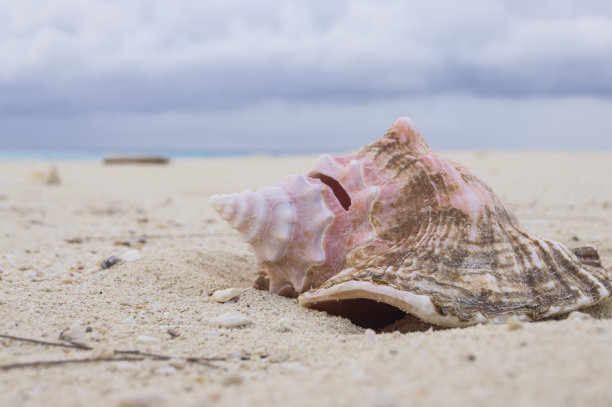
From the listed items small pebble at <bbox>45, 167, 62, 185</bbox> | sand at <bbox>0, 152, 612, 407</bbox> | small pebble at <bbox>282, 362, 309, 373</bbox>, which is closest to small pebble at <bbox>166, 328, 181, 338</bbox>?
sand at <bbox>0, 152, 612, 407</bbox>

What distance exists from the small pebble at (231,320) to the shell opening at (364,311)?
1.32ft

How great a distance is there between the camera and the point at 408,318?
2.67 meters

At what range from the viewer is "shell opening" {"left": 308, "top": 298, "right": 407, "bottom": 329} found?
270 centimetres

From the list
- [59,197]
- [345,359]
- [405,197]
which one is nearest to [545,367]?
[345,359]

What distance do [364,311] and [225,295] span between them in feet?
2.42

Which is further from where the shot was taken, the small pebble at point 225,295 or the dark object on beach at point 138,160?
the dark object on beach at point 138,160

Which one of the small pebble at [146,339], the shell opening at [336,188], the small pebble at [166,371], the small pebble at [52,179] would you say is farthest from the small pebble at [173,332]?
the small pebble at [52,179]

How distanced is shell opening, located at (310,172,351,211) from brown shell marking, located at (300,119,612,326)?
21 cm

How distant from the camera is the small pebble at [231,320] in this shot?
8.00 feet

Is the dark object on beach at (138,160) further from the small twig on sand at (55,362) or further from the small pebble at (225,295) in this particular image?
the small twig on sand at (55,362)

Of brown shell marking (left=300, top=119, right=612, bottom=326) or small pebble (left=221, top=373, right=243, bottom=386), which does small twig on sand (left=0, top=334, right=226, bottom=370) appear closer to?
small pebble (left=221, top=373, right=243, bottom=386)

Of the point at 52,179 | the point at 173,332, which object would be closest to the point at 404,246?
the point at 173,332

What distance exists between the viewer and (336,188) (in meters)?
3.08

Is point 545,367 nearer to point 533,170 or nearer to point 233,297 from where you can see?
point 233,297
